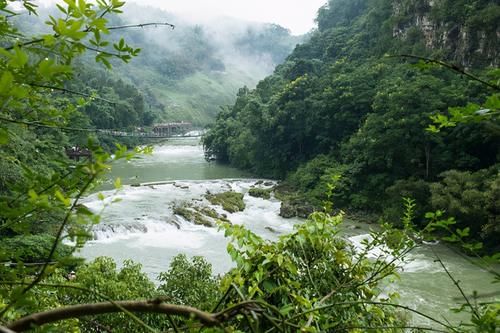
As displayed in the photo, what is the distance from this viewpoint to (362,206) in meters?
17.2

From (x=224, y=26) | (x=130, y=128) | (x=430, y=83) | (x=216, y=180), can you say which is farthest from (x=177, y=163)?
(x=224, y=26)

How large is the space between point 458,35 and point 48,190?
22.8 m

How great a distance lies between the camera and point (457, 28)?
2044 centimetres

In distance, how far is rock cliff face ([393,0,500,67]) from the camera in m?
17.7

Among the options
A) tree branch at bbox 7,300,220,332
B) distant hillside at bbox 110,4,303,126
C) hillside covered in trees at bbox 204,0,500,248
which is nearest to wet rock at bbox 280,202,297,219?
hillside covered in trees at bbox 204,0,500,248

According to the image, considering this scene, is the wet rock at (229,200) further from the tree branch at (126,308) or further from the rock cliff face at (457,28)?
the tree branch at (126,308)

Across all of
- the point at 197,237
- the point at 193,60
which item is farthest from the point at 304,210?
the point at 193,60

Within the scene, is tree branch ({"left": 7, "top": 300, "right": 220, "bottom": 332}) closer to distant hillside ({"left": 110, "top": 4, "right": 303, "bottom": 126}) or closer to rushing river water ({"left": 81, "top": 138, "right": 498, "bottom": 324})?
rushing river water ({"left": 81, "top": 138, "right": 498, "bottom": 324})

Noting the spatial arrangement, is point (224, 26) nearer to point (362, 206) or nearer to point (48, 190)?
point (362, 206)

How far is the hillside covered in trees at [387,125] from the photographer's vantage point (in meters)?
14.1

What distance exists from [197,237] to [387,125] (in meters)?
8.17

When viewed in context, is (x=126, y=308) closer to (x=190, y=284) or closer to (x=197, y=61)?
(x=190, y=284)

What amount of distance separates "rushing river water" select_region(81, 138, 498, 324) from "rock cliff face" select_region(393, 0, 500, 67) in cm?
992

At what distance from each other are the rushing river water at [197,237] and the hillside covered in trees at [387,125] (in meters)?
1.51
